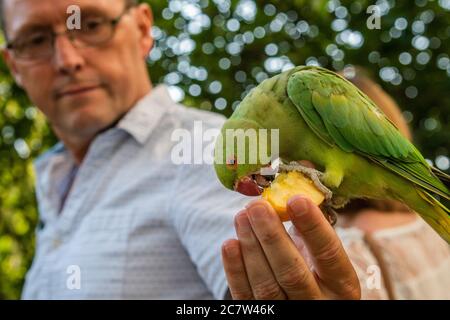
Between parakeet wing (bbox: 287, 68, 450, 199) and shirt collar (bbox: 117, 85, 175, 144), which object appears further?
shirt collar (bbox: 117, 85, 175, 144)

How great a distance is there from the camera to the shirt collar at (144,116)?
1.84 metres

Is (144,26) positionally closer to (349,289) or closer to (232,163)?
(232,163)

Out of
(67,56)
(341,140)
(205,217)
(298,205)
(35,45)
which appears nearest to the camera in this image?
(298,205)

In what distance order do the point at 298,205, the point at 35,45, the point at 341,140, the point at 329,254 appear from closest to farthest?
1. the point at 298,205
2. the point at 329,254
3. the point at 341,140
4. the point at 35,45

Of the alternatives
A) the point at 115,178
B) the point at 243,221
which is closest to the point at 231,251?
the point at 243,221

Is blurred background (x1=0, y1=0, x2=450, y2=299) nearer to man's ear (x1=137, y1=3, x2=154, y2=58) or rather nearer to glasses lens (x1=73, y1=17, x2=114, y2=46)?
man's ear (x1=137, y1=3, x2=154, y2=58)

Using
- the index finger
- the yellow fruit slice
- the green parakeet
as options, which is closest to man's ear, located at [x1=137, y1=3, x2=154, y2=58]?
the green parakeet

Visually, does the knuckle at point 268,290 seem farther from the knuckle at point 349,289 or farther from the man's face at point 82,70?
the man's face at point 82,70

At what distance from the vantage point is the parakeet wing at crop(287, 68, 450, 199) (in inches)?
47.9

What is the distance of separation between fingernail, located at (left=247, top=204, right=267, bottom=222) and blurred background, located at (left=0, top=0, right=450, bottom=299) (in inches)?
42.8

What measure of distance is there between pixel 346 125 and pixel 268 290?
0.41 metres

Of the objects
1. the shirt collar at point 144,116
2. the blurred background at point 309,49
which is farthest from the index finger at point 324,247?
the blurred background at point 309,49

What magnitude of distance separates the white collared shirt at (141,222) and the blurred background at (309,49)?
1.48ft

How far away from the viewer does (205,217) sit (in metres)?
1.48
